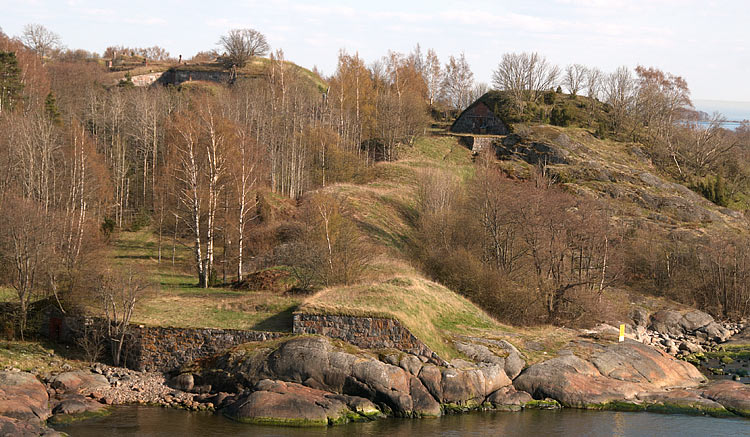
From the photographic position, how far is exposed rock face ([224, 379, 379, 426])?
2477 centimetres

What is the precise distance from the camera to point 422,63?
10800 cm

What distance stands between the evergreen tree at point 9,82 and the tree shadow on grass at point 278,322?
3887 centimetres

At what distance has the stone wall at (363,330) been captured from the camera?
2848 cm

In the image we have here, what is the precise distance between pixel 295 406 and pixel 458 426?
594cm

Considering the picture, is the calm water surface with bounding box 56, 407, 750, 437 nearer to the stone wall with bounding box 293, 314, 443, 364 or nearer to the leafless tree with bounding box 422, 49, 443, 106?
the stone wall with bounding box 293, 314, 443, 364

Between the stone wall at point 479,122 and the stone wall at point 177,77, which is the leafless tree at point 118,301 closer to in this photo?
the stone wall at point 479,122

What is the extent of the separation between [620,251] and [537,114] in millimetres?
39448

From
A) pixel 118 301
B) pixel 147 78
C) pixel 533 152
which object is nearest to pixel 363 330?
pixel 118 301

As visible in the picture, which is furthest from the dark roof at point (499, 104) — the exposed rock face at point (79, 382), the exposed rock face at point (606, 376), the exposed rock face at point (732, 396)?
the exposed rock face at point (79, 382)

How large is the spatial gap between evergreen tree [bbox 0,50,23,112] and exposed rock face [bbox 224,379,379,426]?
4315 cm

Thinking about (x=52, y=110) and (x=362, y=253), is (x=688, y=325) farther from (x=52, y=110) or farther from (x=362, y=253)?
(x=52, y=110)

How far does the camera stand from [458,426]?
25.1 meters

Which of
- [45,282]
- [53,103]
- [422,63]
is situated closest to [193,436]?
[45,282]

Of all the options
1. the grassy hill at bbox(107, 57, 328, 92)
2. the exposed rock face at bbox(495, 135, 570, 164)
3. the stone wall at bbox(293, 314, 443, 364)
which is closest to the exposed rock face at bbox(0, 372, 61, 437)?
the stone wall at bbox(293, 314, 443, 364)
